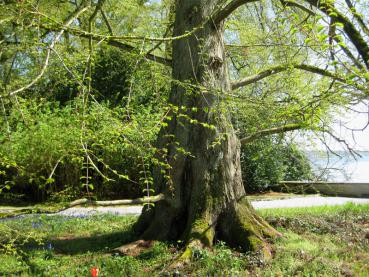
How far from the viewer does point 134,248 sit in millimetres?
6352

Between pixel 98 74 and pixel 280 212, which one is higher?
pixel 98 74

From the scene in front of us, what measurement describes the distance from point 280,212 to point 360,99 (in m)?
4.28

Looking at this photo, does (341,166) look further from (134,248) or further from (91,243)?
(91,243)

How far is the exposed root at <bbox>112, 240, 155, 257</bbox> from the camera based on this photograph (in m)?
6.23

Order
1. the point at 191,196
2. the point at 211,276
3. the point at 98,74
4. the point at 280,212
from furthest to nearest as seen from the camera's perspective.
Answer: the point at 98,74, the point at 280,212, the point at 191,196, the point at 211,276

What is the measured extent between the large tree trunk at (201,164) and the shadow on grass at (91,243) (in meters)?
0.56

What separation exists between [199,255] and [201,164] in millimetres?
1482

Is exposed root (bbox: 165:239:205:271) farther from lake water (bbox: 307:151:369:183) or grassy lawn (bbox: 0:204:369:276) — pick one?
lake water (bbox: 307:151:369:183)

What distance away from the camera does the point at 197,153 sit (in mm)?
6641

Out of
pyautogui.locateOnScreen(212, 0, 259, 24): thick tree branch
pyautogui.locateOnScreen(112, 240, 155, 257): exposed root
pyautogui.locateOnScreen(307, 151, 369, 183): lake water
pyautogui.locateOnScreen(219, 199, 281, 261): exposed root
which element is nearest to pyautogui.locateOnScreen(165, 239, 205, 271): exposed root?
pyautogui.locateOnScreen(219, 199, 281, 261): exposed root

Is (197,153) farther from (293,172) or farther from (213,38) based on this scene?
(293,172)

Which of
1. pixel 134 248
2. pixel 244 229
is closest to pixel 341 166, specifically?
pixel 244 229

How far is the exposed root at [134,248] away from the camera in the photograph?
6227 millimetres

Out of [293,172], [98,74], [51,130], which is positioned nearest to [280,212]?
[51,130]
